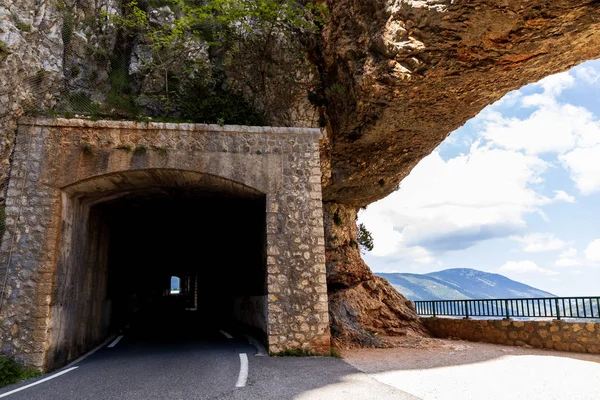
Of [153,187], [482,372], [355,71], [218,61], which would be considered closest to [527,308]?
[482,372]

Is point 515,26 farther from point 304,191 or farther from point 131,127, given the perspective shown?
point 131,127

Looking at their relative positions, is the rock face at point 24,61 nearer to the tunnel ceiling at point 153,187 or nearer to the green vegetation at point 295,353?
the tunnel ceiling at point 153,187

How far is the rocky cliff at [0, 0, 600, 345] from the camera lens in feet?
30.9

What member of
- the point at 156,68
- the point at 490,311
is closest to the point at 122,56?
the point at 156,68

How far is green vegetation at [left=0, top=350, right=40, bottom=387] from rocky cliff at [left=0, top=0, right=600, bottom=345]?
11.5 ft

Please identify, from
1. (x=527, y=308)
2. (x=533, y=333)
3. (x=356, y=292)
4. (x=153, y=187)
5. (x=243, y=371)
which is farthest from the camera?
(x=356, y=292)

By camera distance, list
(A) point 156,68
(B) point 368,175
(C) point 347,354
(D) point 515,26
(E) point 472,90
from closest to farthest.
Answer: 1. (D) point 515,26
2. (C) point 347,354
3. (E) point 472,90
4. (A) point 156,68
5. (B) point 368,175

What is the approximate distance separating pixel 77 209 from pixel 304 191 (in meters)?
5.75

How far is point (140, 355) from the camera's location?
32.7 ft

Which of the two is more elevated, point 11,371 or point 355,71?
point 355,71

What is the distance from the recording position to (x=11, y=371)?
7.91 meters

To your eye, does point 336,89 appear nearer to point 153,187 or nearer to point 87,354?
point 153,187

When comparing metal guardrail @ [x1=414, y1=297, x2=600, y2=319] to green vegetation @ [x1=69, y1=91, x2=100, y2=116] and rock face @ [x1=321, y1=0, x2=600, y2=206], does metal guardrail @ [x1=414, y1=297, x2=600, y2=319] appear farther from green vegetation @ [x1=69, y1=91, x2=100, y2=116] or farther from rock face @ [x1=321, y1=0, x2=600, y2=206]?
green vegetation @ [x1=69, y1=91, x2=100, y2=116]

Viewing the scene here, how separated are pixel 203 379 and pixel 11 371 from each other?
4031mm
